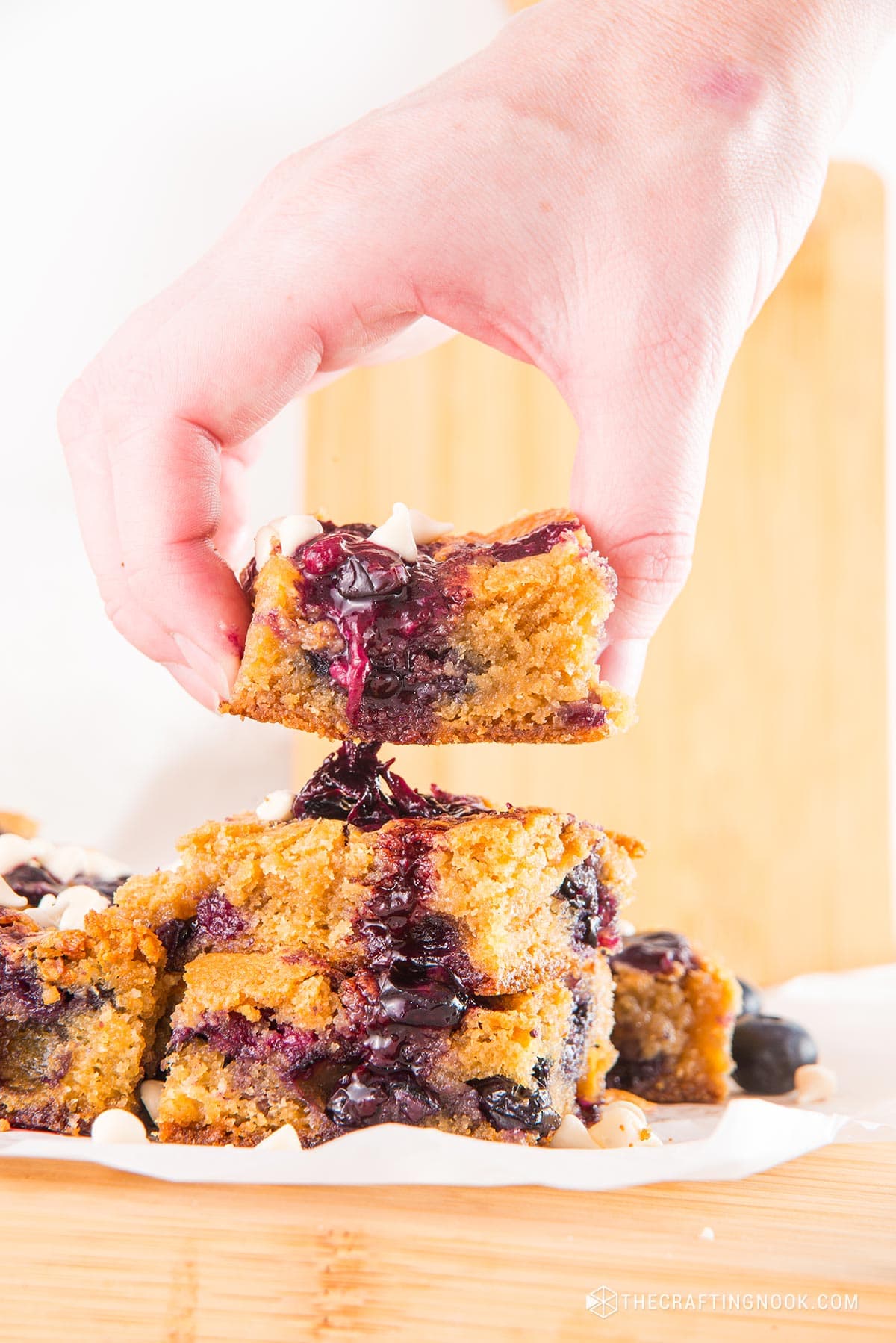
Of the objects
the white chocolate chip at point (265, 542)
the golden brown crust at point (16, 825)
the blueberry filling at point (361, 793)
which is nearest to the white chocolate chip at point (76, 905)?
the blueberry filling at point (361, 793)

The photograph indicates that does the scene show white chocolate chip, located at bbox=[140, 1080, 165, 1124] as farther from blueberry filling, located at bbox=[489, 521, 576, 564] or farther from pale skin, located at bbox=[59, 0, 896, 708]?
blueberry filling, located at bbox=[489, 521, 576, 564]

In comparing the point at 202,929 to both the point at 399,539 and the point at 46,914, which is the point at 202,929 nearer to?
Answer: the point at 46,914

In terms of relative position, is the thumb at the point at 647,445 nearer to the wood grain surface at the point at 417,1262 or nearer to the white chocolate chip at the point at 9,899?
the wood grain surface at the point at 417,1262

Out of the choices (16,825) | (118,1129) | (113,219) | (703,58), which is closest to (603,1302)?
(118,1129)

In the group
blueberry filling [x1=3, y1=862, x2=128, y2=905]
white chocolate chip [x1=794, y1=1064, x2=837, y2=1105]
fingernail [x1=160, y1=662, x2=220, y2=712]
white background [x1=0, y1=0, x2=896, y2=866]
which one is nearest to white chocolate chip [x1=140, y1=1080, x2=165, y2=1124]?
blueberry filling [x1=3, y1=862, x2=128, y2=905]

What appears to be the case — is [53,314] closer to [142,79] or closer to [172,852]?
[142,79]

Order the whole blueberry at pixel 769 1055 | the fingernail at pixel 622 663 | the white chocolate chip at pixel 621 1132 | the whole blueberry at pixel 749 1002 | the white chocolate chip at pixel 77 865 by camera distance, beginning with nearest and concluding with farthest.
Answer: the white chocolate chip at pixel 621 1132 < the fingernail at pixel 622 663 < the white chocolate chip at pixel 77 865 < the whole blueberry at pixel 769 1055 < the whole blueberry at pixel 749 1002
